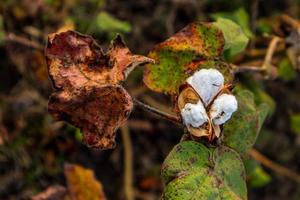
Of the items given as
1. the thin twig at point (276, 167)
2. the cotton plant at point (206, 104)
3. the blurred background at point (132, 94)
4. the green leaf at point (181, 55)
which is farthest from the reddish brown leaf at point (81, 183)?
the thin twig at point (276, 167)

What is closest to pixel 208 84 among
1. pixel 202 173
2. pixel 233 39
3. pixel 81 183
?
pixel 202 173

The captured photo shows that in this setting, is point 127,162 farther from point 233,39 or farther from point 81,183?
point 233,39

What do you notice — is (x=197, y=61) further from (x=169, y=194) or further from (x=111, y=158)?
(x=111, y=158)

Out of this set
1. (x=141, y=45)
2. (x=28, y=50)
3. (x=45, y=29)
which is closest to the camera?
(x=28, y=50)

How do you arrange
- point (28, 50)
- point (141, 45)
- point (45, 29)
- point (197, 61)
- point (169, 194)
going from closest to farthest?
point (169, 194), point (197, 61), point (28, 50), point (45, 29), point (141, 45)

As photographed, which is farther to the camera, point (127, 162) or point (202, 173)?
point (127, 162)

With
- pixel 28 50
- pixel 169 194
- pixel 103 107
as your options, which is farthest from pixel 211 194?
pixel 28 50

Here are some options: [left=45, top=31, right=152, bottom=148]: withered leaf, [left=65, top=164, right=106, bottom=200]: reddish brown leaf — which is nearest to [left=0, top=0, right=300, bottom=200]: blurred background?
[left=65, top=164, right=106, bottom=200]: reddish brown leaf
